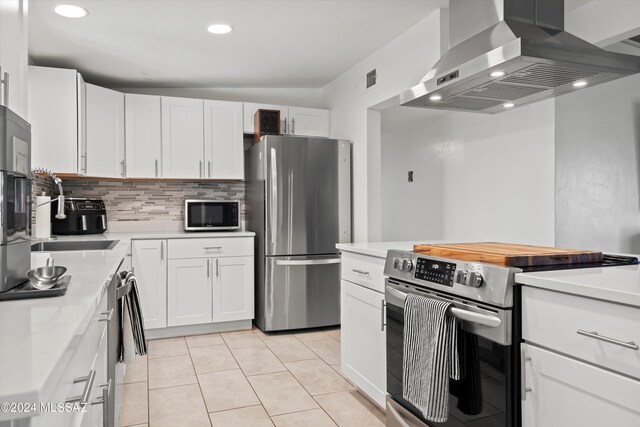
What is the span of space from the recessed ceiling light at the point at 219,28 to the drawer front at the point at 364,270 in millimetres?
1700

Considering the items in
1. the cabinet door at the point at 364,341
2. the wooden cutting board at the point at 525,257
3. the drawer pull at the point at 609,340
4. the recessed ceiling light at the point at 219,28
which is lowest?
the cabinet door at the point at 364,341

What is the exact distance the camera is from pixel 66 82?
3.56 metres

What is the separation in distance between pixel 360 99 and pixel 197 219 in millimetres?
1858

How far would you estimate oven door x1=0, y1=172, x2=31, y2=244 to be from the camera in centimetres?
117

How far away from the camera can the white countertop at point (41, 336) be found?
60 centimetres

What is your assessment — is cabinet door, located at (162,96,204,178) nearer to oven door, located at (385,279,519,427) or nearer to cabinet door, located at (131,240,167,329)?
cabinet door, located at (131,240,167,329)

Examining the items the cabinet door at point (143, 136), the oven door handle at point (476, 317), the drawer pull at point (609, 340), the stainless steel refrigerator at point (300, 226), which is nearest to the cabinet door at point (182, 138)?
the cabinet door at point (143, 136)

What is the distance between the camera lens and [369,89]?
12.5ft

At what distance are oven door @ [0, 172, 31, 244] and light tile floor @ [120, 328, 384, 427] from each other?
146cm

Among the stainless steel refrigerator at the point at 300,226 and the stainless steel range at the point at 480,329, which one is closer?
the stainless steel range at the point at 480,329

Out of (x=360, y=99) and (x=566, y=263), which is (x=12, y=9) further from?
(x=360, y=99)

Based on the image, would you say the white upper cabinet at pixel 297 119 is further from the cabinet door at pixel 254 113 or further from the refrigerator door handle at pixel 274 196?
the refrigerator door handle at pixel 274 196

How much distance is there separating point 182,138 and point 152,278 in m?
1.30

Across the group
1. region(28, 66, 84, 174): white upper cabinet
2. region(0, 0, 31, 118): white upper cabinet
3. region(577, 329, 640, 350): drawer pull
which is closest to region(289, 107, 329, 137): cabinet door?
region(28, 66, 84, 174): white upper cabinet
